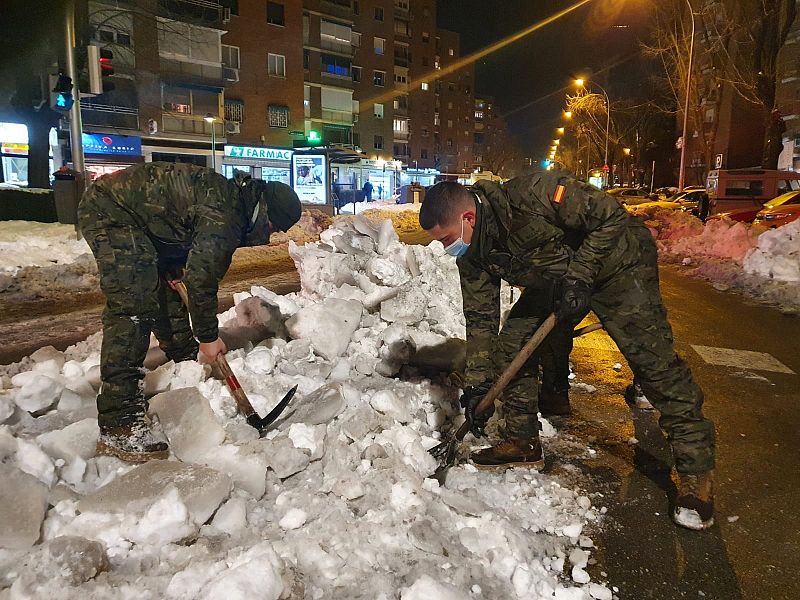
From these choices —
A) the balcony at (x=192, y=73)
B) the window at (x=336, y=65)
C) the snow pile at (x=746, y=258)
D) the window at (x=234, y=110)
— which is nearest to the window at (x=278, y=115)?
A: the window at (x=234, y=110)

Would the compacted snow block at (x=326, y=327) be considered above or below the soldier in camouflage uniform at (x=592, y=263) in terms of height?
below

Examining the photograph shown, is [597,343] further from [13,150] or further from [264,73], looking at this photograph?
[264,73]

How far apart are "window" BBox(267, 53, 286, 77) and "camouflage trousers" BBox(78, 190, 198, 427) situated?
33.4m

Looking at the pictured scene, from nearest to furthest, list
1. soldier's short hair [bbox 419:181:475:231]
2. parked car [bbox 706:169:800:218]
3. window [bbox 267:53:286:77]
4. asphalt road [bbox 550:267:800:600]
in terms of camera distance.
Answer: asphalt road [bbox 550:267:800:600], soldier's short hair [bbox 419:181:475:231], parked car [bbox 706:169:800:218], window [bbox 267:53:286:77]

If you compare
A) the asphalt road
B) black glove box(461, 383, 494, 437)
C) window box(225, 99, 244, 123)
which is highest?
window box(225, 99, 244, 123)

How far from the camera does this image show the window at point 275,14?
108 feet

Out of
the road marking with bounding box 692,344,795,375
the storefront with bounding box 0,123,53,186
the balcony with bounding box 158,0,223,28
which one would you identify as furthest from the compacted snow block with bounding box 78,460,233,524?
the balcony with bounding box 158,0,223,28

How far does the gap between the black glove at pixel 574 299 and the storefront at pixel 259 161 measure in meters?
29.0

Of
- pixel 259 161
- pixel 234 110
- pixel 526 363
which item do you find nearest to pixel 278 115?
pixel 234 110

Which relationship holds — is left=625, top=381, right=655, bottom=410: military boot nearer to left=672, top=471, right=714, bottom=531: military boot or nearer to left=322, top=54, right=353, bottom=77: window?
left=672, top=471, right=714, bottom=531: military boot

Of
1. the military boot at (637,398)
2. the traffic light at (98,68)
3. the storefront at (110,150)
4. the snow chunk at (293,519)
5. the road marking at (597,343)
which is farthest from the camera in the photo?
the storefront at (110,150)

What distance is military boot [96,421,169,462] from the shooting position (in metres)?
2.82

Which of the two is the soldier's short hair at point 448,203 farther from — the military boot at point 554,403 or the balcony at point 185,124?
the balcony at point 185,124

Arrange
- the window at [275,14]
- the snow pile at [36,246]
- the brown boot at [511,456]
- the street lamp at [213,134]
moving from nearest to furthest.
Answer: the brown boot at [511,456] → the snow pile at [36,246] → the street lamp at [213,134] → the window at [275,14]
